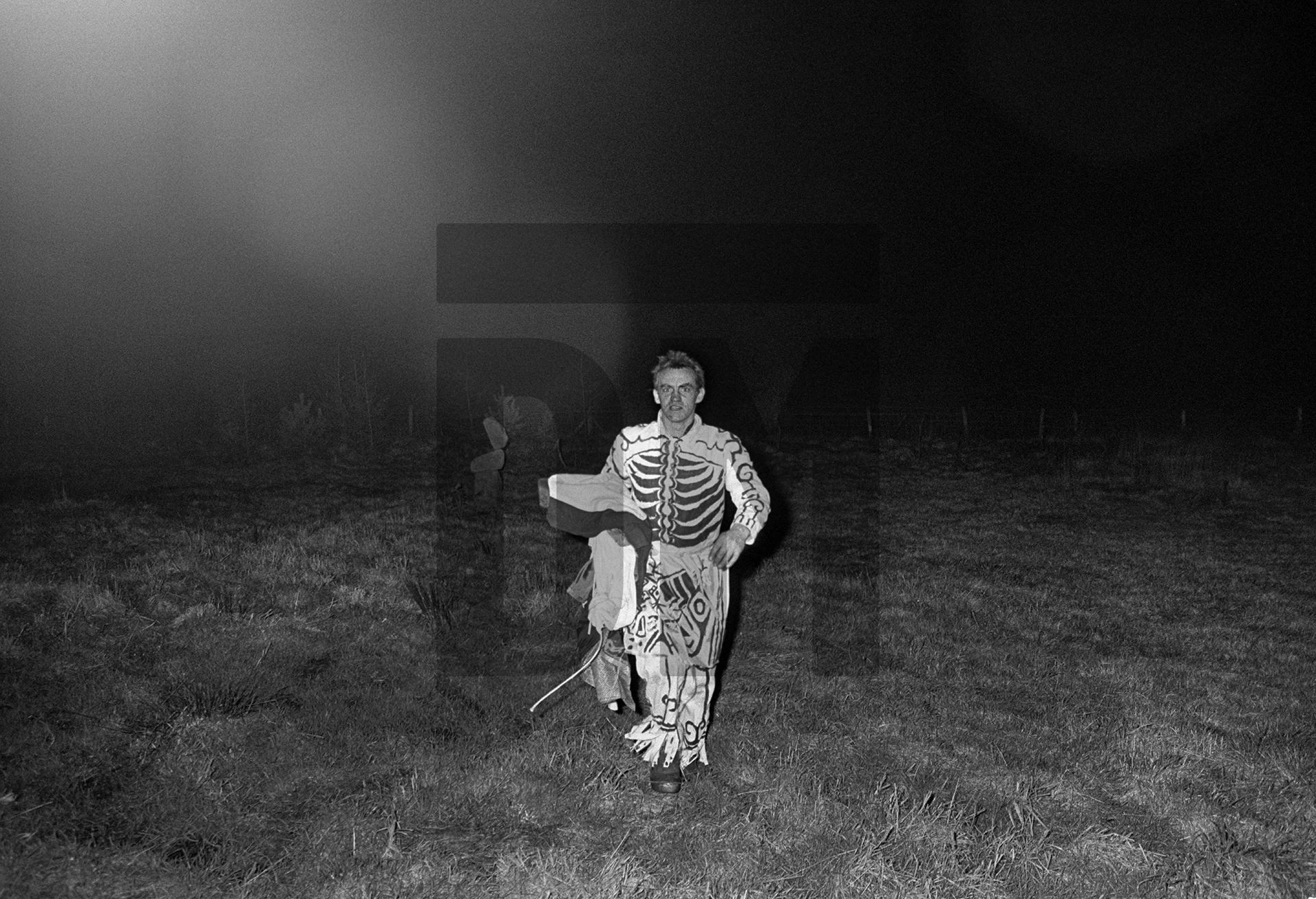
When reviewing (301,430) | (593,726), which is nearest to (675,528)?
(593,726)

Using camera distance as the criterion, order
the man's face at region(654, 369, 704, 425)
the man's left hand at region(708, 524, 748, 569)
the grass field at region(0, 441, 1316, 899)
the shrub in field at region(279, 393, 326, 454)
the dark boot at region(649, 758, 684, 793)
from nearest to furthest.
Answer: the grass field at region(0, 441, 1316, 899) → the man's left hand at region(708, 524, 748, 569) → the man's face at region(654, 369, 704, 425) → the dark boot at region(649, 758, 684, 793) → the shrub in field at region(279, 393, 326, 454)

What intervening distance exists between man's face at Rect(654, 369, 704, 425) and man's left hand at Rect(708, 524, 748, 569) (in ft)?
1.94

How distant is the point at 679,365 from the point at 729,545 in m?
0.88

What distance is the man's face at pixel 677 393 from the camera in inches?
186

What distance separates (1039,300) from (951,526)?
60.2 m

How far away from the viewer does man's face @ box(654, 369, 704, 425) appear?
4.72 meters

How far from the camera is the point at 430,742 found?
213 inches

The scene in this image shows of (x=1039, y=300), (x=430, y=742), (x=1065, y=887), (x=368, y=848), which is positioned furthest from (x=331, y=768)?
(x=1039, y=300)

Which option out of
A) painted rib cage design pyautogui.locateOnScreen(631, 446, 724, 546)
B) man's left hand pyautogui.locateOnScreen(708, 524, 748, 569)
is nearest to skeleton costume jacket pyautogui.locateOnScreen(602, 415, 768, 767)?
painted rib cage design pyautogui.locateOnScreen(631, 446, 724, 546)

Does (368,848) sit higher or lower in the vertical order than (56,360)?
lower

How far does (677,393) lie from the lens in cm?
471

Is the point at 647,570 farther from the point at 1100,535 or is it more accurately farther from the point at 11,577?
the point at 1100,535

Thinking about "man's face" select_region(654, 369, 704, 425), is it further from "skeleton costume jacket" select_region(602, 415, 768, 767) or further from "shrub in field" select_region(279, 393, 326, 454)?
"shrub in field" select_region(279, 393, 326, 454)

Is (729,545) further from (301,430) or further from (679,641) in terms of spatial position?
(301,430)
